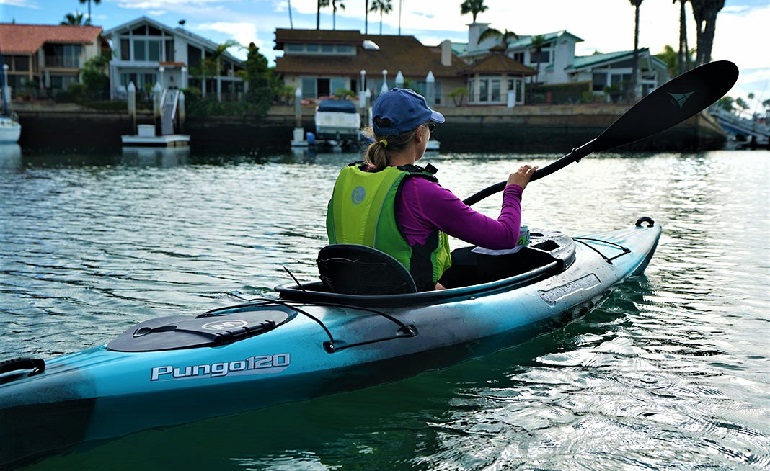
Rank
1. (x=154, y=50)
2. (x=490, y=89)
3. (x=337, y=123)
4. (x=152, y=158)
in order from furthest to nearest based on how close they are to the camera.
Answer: (x=154, y=50) → (x=490, y=89) → (x=337, y=123) → (x=152, y=158)

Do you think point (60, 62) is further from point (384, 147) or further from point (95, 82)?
point (384, 147)

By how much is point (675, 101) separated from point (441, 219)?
119 inches

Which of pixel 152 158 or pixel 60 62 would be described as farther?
pixel 60 62

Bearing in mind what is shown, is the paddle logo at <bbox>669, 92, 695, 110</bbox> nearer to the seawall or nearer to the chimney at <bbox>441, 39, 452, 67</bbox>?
the seawall

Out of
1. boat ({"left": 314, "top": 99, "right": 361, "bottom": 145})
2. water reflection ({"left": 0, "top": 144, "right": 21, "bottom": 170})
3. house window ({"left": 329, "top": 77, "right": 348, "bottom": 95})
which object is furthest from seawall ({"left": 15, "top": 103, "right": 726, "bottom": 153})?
house window ({"left": 329, "top": 77, "right": 348, "bottom": 95})

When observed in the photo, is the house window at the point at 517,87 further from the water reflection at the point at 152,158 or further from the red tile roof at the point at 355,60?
the water reflection at the point at 152,158

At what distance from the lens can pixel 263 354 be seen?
3.98m

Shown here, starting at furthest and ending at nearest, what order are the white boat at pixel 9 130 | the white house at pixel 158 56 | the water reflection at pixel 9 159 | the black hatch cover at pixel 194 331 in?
the white house at pixel 158 56 → the white boat at pixel 9 130 → the water reflection at pixel 9 159 → the black hatch cover at pixel 194 331

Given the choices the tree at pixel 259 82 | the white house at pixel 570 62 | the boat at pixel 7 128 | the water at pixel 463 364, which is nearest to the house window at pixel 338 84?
the tree at pixel 259 82

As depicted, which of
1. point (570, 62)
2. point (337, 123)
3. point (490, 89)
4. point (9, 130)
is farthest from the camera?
point (570, 62)

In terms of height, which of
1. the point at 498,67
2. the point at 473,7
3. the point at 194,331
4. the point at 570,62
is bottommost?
the point at 194,331

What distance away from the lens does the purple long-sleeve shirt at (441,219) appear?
4316mm

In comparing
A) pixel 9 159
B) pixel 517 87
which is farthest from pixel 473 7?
pixel 9 159

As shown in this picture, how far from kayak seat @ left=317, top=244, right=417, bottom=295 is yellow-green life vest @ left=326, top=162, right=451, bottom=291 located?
8 centimetres
